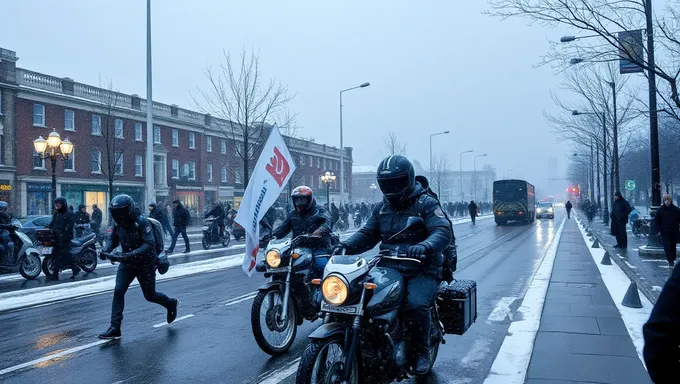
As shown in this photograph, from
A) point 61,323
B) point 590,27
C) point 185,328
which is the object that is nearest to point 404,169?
point 185,328

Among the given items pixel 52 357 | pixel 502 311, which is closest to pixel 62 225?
pixel 52 357

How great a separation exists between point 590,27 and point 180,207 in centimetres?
1350

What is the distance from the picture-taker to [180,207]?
742 inches

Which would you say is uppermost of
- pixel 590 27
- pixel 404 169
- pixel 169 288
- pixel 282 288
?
pixel 590 27

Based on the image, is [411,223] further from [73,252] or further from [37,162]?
[37,162]

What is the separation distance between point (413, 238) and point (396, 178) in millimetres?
544

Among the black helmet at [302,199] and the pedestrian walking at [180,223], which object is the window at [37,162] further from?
the black helmet at [302,199]

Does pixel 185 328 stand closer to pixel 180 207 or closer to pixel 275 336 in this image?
pixel 275 336

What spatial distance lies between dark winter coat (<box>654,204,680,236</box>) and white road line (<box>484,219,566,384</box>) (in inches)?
155

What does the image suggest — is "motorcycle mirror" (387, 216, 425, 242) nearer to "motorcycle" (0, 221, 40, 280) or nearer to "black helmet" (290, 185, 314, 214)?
"black helmet" (290, 185, 314, 214)

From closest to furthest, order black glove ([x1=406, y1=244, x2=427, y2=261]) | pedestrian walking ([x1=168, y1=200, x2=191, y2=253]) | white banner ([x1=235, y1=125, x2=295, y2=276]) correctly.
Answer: black glove ([x1=406, y1=244, x2=427, y2=261]) < white banner ([x1=235, y1=125, x2=295, y2=276]) < pedestrian walking ([x1=168, y1=200, x2=191, y2=253])

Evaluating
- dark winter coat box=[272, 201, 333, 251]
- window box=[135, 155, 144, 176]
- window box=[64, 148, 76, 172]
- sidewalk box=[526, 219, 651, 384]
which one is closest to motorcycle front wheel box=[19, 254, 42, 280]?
dark winter coat box=[272, 201, 333, 251]

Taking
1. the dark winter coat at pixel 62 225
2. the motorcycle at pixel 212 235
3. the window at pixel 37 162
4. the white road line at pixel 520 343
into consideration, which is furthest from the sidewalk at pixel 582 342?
the window at pixel 37 162

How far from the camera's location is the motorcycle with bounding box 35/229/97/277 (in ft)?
40.4
